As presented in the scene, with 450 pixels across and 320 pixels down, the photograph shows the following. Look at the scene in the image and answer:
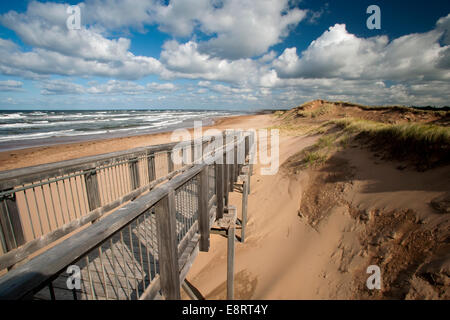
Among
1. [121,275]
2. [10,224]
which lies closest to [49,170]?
[10,224]

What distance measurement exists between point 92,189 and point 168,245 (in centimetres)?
261

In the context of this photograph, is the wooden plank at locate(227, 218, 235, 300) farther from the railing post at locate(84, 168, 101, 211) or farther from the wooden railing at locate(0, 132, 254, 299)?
the railing post at locate(84, 168, 101, 211)

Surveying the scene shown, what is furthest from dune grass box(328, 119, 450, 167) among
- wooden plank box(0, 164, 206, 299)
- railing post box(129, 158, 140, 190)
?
railing post box(129, 158, 140, 190)

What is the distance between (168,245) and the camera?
196cm

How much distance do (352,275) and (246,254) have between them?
2.33 meters

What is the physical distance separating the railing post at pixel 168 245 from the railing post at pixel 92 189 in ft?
8.03

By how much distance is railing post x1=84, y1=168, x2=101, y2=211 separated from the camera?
12.2 feet

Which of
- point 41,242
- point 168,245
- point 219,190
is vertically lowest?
point 41,242

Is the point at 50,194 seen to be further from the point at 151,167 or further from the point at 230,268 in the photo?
the point at 230,268

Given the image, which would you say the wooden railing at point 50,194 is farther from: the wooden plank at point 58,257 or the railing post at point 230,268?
the railing post at point 230,268

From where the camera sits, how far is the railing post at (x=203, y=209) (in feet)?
9.92

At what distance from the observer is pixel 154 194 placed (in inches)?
66.1

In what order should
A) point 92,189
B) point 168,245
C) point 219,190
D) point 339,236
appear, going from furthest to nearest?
point 339,236 < point 219,190 < point 92,189 < point 168,245
